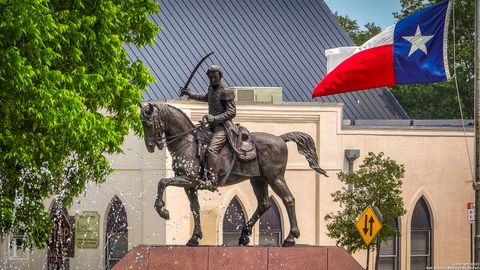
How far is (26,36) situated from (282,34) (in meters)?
26.7

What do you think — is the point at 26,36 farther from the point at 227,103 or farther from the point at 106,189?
the point at 106,189

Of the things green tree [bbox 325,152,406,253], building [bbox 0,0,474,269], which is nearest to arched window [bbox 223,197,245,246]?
building [bbox 0,0,474,269]

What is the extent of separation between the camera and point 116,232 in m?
52.0

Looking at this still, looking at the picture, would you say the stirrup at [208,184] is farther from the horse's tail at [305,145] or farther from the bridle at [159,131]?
the horse's tail at [305,145]

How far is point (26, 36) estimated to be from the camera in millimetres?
32281

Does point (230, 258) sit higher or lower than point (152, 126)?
lower

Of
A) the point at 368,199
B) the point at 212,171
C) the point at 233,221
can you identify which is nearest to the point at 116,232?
the point at 233,221

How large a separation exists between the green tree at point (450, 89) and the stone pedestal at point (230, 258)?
42156mm

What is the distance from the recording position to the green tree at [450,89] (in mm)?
70812

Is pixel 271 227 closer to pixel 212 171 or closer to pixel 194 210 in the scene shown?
pixel 212 171

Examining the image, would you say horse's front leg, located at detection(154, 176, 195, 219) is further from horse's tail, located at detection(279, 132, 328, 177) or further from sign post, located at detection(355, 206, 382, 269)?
sign post, located at detection(355, 206, 382, 269)

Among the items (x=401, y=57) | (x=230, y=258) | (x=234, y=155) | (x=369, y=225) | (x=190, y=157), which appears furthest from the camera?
(x=369, y=225)

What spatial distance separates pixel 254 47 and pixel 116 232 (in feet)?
30.2

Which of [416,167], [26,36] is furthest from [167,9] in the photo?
[26,36]
